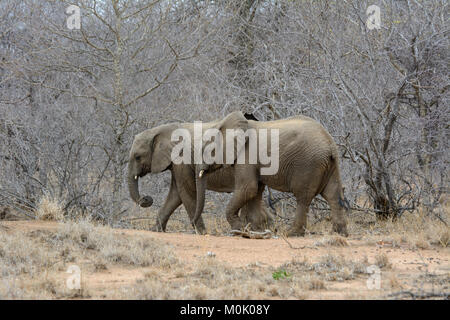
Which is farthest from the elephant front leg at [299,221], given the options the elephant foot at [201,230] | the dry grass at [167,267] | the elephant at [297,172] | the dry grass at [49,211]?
the dry grass at [49,211]

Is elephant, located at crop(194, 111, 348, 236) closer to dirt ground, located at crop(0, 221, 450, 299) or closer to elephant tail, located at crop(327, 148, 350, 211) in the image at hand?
elephant tail, located at crop(327, 148, 350, 211)

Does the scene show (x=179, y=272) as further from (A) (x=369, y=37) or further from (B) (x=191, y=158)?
(A) (x=369, y=37)

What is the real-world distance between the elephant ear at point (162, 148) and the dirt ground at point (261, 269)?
6.47 ft

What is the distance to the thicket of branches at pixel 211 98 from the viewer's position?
454 inches

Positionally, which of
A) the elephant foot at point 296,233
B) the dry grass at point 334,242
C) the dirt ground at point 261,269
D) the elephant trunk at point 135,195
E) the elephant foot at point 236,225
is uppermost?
the elephant trunk at point 135,195

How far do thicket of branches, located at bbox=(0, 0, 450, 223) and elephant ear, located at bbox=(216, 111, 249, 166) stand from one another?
1803 millimetres

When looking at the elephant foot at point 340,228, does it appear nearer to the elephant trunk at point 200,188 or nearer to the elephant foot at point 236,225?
the elephant foot at point 236,225

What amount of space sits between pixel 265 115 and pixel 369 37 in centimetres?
262

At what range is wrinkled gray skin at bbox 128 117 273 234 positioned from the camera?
1091 centimetres

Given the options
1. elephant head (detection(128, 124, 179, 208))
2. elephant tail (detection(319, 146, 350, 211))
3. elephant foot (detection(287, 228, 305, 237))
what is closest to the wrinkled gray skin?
elephant head (detection(128, 124, 179, 208))

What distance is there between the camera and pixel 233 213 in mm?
10453

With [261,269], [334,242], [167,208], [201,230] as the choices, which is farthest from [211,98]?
[261,269]

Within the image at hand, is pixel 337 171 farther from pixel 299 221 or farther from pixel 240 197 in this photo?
pixel 240 197
